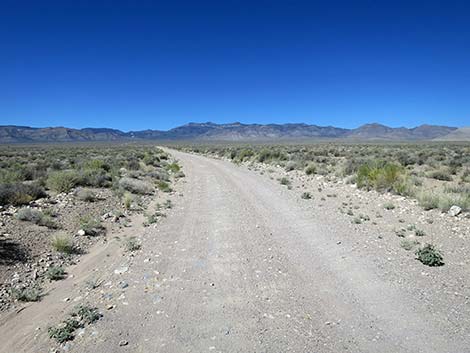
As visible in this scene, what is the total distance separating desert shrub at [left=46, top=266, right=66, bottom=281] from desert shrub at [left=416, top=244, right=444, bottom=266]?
288 inches

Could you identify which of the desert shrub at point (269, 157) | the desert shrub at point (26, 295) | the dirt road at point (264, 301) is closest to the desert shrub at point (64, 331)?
the dirt road at point (264, 301)

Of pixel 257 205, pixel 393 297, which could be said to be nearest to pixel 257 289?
pixel 393 297

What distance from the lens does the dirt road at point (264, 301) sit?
4199 mm

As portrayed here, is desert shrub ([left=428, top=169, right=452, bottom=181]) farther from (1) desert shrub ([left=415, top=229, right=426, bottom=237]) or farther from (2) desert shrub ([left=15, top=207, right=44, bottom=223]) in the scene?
(2) desert shrub ([left=15, top=207, right=44, bottom=223])

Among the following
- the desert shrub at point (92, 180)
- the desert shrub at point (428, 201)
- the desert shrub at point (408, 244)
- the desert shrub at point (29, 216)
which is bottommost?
the desert shrub at point (408, 244)

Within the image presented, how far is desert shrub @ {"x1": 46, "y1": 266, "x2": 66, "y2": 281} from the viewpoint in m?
6.42

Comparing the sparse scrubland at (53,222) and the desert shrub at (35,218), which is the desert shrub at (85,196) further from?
the desert shrub at (35,218)

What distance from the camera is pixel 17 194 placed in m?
10.9

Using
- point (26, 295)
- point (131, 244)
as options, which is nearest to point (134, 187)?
point (131, 244)

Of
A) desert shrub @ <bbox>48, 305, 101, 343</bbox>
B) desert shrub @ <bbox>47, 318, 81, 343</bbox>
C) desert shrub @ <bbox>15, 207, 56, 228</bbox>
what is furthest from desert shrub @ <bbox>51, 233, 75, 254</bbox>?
desert shrub @ <bbox>47, 318, 81, 343</bbox>

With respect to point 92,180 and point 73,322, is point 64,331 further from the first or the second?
point 92,180

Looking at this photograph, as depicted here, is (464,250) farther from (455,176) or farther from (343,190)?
(455,176)

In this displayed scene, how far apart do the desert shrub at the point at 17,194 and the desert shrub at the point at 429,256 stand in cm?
1182

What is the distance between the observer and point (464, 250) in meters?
7.11
